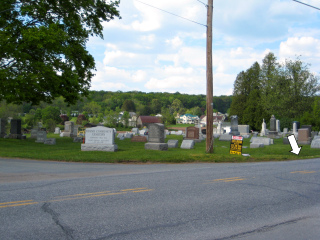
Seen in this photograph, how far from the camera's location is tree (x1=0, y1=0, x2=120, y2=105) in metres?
20.3

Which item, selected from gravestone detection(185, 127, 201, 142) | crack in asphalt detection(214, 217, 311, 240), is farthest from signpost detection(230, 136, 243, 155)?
crack in asphalt detection(214, 217, 311, 240)

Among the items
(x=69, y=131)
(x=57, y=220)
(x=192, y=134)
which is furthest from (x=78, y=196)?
(x=69, y=131)

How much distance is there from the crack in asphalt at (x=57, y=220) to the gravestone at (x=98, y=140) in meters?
12.5

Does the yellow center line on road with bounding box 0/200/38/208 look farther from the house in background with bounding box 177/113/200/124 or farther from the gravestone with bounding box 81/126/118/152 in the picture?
the house in background with bounding box 177/113/200/124

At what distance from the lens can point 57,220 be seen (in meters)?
5.50

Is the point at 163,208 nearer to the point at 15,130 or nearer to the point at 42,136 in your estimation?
the point at 42,136

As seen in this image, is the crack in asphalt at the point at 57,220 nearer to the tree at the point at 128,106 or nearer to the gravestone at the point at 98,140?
the gravestone at the point at 98,140

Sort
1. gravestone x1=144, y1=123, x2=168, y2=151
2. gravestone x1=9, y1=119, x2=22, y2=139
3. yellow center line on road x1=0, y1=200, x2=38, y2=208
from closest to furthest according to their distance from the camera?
1. yellow center line on road x1=0, y1=200, x2=38, y2=208
2. gravestone x1=144, y1=123, x2=168, y2=151
3. gravestone x1=9, y1=119, x2=22, y2=139

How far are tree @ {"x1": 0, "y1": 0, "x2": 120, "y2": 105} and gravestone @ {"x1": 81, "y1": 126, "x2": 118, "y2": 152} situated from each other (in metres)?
4.90

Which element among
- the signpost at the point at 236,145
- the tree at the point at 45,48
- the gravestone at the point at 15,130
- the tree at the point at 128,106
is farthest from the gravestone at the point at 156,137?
the tree at the point at 128,106

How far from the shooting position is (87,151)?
18.6 meters

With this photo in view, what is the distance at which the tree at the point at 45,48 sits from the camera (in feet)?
66.6

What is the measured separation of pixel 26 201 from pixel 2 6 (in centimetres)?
1826

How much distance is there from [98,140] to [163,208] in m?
13.2
